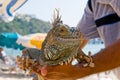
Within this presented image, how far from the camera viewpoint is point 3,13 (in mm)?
6445

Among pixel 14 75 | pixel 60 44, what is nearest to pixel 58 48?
pixel 60 44

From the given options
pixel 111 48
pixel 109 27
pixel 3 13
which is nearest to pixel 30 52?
pixel 111 48

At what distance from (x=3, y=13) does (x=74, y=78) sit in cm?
595

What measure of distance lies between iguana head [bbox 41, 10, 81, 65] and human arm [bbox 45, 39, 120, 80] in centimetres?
2

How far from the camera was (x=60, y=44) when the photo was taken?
0.58 m

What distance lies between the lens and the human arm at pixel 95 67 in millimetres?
598

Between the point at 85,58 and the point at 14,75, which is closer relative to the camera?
the point at 85,58

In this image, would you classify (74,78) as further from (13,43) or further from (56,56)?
(13,43)

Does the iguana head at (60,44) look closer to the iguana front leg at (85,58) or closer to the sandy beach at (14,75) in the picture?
the iguana front leg at (85,58)

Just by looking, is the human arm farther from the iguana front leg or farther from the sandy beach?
the sandy beach

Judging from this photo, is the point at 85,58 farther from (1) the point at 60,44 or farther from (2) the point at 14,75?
(2) the point at 14,75

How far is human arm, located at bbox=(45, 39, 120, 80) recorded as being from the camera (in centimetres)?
60

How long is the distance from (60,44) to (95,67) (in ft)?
0.36

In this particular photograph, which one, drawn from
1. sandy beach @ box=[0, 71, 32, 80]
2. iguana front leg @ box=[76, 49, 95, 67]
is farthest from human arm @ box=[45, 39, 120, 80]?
sandy beach @ box=[0, 71, 32, 80]
